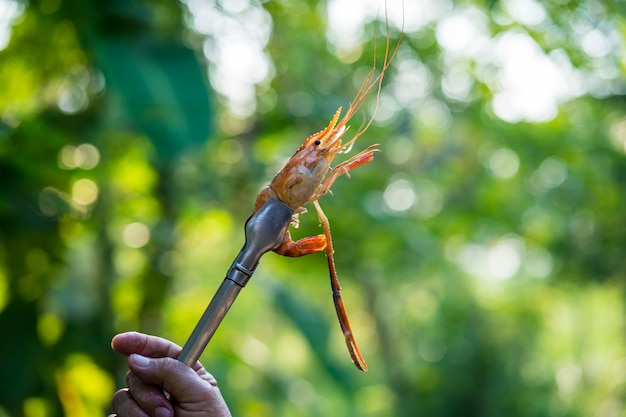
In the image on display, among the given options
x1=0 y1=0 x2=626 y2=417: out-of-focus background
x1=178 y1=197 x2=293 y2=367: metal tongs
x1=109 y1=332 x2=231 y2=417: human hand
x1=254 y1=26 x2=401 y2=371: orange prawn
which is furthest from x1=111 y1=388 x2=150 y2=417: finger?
x1=0 y1=0 x2=626 y2=417: out-of-focus background

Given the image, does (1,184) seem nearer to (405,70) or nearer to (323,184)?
(323,184)

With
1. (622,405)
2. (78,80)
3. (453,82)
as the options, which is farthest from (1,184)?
(622,405)

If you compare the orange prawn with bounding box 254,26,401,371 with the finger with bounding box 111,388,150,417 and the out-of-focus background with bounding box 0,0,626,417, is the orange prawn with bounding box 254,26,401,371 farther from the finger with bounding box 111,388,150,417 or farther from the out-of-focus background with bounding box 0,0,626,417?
the out-of-focus background with bounding box 0,0,626,417

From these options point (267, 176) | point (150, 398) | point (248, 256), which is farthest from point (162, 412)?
point (267, 176)

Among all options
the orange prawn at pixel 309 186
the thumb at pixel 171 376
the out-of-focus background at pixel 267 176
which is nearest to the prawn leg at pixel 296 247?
the orange prawn at pixel 309 186

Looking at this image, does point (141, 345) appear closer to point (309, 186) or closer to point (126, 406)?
point (126, 406)

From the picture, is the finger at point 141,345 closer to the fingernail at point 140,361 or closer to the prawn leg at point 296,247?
the fingernail at point 140,361

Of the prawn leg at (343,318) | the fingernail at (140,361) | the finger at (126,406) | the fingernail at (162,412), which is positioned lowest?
the finger at (126,406)
